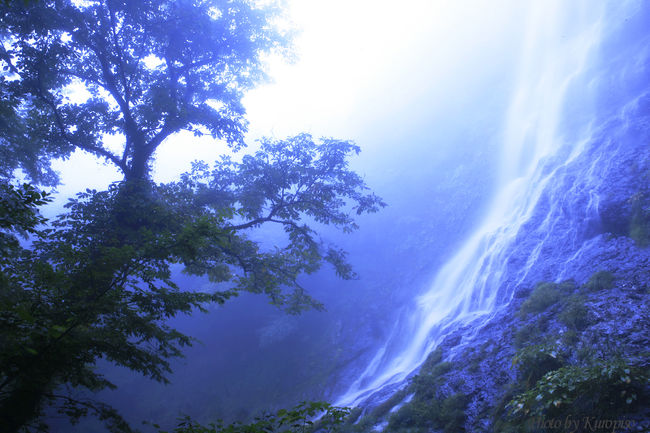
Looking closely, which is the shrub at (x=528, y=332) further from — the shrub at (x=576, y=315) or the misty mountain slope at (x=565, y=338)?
the shrub at (x=576, y=315)

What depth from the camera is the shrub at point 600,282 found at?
30.9 feet

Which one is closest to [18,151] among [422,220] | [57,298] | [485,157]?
[57,298]

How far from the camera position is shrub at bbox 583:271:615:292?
943cm

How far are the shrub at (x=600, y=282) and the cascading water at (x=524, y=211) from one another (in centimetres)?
197

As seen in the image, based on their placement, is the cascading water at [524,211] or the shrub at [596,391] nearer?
the shrub at [596,391]

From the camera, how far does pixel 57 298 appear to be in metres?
3.76

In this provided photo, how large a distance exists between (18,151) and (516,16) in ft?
223

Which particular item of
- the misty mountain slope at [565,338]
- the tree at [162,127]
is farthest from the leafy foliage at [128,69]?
the misty mountain slope at [565,338]

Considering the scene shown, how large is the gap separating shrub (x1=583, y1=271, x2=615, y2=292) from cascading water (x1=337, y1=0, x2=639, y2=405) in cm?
197

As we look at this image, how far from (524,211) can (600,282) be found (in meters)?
10.3

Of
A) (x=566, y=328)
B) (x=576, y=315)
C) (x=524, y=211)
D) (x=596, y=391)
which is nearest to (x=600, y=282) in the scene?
(x=576, y=315)

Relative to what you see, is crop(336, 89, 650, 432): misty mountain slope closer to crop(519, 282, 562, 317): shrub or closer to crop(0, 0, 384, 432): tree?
crop(519, 282, 562, 317): shrub

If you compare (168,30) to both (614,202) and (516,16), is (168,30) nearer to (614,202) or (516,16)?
(614,202)

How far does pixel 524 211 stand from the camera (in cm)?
1909
